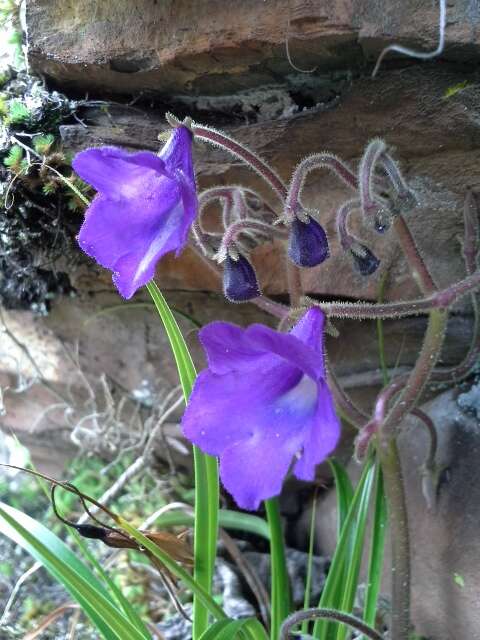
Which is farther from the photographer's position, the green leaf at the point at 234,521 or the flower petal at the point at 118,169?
the green leaf at the point at 234,521

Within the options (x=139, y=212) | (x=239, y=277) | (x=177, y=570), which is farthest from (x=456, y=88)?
(x=177, y=570)

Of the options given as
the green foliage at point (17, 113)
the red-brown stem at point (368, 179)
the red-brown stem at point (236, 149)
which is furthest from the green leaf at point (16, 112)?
the red-brown stem at point (368, 179)

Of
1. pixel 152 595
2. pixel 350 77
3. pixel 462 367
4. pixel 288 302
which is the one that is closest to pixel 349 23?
pixel 350 77

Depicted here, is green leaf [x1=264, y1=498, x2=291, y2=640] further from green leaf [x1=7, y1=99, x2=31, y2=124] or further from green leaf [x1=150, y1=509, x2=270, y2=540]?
green leaf [x1=7, y1=99, x2=31, y2=124]

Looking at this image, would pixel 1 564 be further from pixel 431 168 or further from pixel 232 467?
pixel 431 168

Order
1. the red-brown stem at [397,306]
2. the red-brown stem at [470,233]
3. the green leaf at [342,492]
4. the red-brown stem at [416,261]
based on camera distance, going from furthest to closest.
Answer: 1. the green leaf at [342,492]
2. the red-brown stem at [470,233]
3. the red-brown stem at [416,261]
4. the red-brown stem at [397,306]

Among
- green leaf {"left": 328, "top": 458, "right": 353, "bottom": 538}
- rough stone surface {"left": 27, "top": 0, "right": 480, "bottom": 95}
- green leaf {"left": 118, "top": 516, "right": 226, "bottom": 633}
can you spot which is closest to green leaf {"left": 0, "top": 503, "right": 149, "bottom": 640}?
green leaf {"left": 118, "top": 516, "right": 226, "bottom": 633}

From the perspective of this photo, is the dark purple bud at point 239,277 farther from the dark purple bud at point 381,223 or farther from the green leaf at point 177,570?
the green leaf at point 177,570
